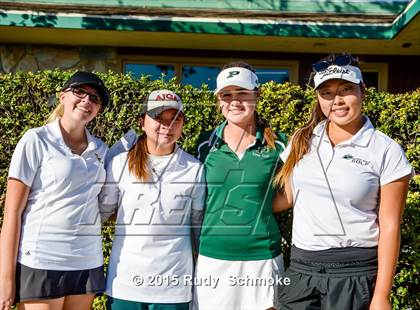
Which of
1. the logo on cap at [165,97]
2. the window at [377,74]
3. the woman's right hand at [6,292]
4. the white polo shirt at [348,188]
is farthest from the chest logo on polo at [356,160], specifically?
the window at [377,74]

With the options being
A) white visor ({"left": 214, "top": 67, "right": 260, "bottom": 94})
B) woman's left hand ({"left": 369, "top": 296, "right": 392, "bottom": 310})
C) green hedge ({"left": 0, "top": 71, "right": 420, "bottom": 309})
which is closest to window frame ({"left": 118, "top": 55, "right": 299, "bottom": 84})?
green hedge ({"left": 0, "top": 71, "right": 420, "bottom": 309})

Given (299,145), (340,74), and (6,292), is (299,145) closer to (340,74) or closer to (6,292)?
(340,74)

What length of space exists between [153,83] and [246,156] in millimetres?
1430

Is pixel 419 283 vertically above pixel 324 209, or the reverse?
pixel 324 209

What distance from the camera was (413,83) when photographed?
8547mm

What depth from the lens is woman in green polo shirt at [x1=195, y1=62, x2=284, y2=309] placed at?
3143 millimetres

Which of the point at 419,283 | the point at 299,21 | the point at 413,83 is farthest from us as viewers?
the point at 413,83

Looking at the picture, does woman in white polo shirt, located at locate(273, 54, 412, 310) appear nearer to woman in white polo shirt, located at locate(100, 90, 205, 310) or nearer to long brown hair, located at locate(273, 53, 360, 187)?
long brown hair, located at locate(273, 53, 360, 187)

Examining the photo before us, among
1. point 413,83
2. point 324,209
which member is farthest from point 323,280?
point 413,83

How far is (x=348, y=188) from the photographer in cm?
287

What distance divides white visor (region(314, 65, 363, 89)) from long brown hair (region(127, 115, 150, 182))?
1.05 meters

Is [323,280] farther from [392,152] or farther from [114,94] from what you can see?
[114,94]

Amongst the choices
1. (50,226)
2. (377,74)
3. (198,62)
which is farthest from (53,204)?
(377,74)

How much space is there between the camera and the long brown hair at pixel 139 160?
3.15 metres
